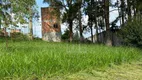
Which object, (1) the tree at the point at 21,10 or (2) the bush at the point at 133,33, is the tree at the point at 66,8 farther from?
(1) the tree at the point at 21,10

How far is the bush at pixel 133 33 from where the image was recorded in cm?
2312

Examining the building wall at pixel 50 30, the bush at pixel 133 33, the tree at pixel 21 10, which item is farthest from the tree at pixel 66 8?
the tree at pixel 21 10

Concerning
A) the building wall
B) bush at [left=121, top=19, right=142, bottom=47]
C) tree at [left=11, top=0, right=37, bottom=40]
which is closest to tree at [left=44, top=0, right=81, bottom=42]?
the building wall

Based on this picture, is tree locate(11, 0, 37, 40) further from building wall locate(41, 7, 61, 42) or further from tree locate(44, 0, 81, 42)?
building wall locate(41, 7, 61, 42)

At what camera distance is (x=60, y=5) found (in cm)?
4272

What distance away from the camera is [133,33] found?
76.4 feet

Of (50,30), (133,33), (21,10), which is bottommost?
(133,33)

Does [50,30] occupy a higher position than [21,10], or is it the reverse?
[50,30]

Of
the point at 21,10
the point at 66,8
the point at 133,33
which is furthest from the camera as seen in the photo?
the point at 66,8

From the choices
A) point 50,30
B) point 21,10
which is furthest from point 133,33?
point 50,30

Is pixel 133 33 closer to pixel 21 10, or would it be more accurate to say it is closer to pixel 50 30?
pixel 21 10

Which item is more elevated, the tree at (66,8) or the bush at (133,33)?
the tree at (66,8)

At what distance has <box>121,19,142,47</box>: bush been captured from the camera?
75.9 ft

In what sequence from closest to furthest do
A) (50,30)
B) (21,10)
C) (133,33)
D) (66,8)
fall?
1. (21,10)
2. (133,33)
3. (66,8)
4. (50,30)
